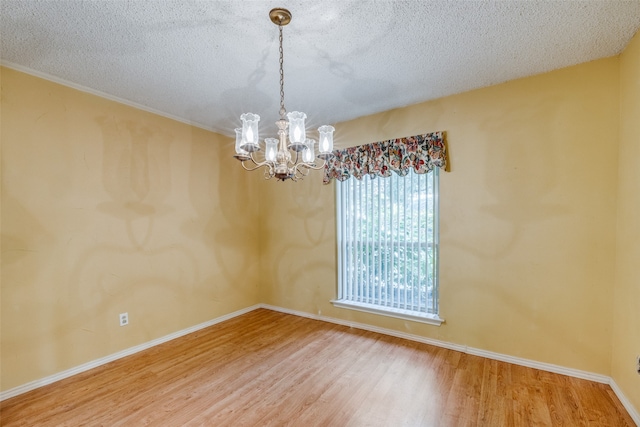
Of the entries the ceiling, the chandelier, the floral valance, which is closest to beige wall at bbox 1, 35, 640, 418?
Answer: the floral valance

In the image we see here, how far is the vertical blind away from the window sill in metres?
0.05

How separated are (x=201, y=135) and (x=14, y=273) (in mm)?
2198

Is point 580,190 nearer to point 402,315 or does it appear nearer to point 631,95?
point 631,95

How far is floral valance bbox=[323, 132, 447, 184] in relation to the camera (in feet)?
9.31

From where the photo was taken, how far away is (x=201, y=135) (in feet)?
11.7

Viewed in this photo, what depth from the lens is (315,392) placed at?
7.07ft

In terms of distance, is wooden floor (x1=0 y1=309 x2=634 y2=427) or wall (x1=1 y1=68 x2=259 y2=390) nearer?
wooden floor (x1=0 y1=309 x2=634 y2=427)

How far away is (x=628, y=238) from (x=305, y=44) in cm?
265

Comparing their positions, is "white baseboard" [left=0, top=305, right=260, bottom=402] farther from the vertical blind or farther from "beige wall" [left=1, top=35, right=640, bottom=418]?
the vertical blind

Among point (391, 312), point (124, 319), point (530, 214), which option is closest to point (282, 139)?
point (530, 214)

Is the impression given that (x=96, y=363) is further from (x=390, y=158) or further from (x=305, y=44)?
(x=390, y=158)

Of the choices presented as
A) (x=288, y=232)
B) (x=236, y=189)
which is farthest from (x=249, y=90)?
(x=288, y=232)

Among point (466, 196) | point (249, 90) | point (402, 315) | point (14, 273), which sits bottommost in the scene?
point (402, 315)

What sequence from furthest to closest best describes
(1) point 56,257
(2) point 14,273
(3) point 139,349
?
(3) point 139,349 → (1) point 56,257 → (2) point 14,273
